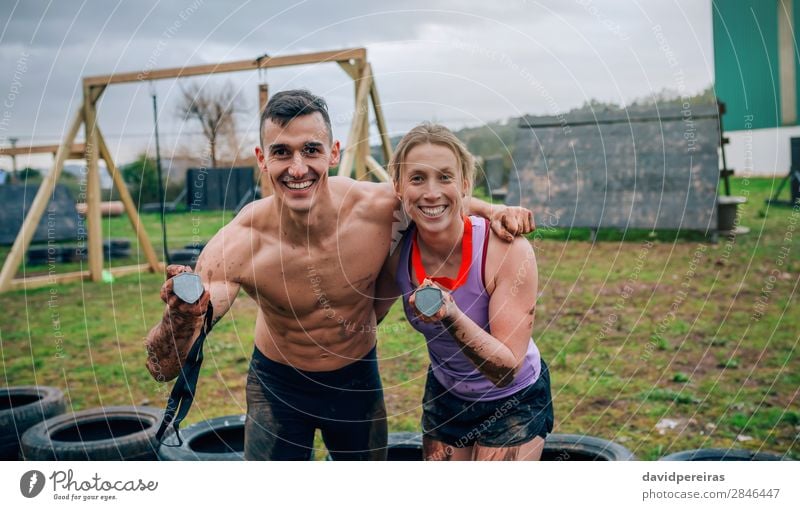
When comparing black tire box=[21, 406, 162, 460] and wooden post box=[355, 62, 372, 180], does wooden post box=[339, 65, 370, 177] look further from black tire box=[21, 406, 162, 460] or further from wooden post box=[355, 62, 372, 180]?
black tire box=[21, 406, 162, 460]

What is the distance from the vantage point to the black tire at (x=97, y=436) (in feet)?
11.2

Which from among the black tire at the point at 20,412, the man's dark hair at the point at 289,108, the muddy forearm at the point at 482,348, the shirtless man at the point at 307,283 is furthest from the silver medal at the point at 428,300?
the black tire at the point at 20,412

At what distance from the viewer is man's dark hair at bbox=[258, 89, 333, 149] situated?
255cm

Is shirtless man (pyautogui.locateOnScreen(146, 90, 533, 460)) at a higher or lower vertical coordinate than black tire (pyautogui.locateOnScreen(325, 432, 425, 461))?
higher

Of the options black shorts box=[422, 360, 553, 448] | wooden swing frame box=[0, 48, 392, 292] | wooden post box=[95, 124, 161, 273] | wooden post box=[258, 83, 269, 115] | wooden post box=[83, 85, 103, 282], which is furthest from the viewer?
wooden post box=[95, 124, 161, 273]

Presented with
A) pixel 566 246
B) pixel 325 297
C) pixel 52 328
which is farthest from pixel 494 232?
pixel 566 246

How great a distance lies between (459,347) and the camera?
2398 mm

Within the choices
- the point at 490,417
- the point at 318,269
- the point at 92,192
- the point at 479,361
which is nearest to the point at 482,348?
the point at 479,361

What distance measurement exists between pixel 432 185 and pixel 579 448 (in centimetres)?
148

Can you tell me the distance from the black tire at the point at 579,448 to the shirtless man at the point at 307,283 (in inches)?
31.0

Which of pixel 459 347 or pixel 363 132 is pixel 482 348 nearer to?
pixel 459 347

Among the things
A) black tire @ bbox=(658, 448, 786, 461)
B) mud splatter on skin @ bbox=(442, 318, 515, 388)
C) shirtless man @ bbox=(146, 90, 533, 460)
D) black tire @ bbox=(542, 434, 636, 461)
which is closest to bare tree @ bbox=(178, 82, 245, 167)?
shirtless man @ bbox=(146, 90, 533, 460)

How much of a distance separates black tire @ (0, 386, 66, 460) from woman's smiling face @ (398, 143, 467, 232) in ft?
8.67
